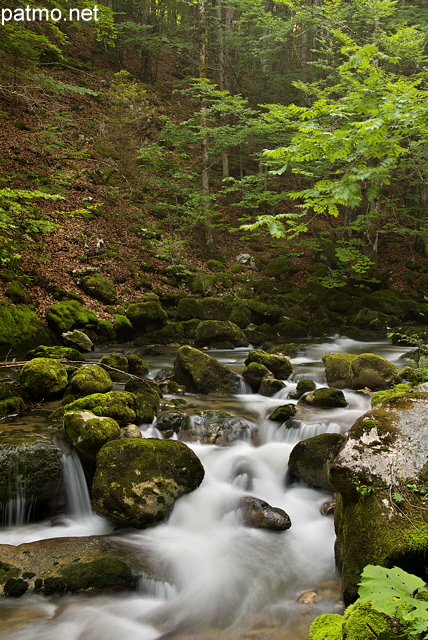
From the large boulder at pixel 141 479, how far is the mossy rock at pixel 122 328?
6.62 metres

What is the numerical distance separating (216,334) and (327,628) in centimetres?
939

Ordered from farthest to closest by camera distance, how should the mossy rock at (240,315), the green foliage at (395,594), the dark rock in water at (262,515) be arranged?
the mossy rock at (240,315), the dark rock in water at (262,515), the green foliage at (395,594)

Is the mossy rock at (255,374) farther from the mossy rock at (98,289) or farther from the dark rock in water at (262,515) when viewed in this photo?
the mossy rock at (98,289)

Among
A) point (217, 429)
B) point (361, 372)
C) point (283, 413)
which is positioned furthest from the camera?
point (361, 372)

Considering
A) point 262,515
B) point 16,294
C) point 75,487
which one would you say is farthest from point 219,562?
point 16,294

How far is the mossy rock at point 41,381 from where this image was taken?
6.59 meters

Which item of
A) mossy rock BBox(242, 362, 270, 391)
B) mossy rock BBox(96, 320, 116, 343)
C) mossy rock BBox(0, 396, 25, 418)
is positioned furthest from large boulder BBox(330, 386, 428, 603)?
mossy rock BBox(96, 320, 116, 343)

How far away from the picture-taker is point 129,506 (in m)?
4.48

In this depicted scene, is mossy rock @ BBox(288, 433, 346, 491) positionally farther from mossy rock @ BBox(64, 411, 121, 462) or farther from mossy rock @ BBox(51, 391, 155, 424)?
mossy rock @ BBox(64, 411, 121, 462)

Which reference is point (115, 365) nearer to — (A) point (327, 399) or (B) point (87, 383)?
(B) point (87, 383)

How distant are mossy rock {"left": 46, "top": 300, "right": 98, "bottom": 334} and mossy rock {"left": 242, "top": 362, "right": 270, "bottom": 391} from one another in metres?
4.70

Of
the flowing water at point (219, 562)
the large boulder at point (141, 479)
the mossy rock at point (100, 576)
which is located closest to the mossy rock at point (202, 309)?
the flowing water at point (219, 562)

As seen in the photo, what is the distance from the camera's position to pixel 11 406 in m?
6.05

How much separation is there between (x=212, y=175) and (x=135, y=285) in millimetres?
9534
